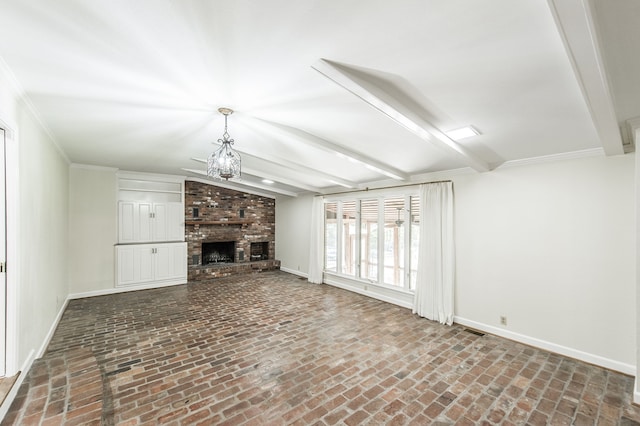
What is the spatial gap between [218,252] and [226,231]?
2.17ft

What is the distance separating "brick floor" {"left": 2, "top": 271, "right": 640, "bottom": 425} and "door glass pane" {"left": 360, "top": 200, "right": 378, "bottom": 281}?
4.54ft

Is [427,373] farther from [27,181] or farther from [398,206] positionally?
[27,181]

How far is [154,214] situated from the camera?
254 inches

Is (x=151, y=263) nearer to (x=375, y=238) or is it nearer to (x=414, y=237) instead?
(x=375, y=238)

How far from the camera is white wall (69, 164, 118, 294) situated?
A: 5375 millimetres

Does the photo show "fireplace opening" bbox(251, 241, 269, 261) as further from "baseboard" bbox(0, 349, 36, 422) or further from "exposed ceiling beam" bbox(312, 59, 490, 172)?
"exposed ceiling beam" bbox(312, 59, 490, 172)

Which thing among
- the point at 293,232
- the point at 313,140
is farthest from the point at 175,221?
the point at 313,140

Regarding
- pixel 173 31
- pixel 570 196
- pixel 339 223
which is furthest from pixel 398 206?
pixel 173 31

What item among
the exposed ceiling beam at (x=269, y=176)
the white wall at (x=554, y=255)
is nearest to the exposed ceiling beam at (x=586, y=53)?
the white wall at (x=554, y=255)

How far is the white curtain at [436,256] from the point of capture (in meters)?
4.23

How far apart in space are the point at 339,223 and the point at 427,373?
159 inches

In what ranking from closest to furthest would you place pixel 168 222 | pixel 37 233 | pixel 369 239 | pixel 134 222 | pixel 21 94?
pixel 21 94 < pixel 37 233 < pixel 369 239 < pixel 134 222 < pixel 168 222

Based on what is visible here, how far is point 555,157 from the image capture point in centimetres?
329

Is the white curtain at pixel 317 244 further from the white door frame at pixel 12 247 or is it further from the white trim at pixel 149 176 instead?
the white door frame at pixel 12 247
